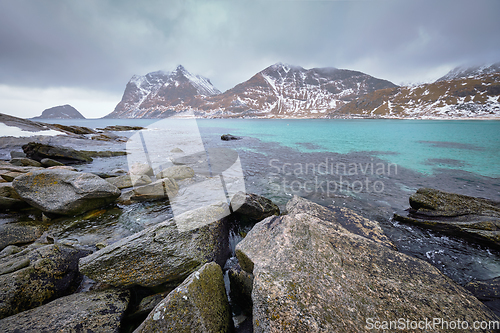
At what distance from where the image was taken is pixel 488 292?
4043 mm

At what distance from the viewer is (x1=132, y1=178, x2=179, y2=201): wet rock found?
30.5ft

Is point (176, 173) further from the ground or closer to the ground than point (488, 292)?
further from the ground

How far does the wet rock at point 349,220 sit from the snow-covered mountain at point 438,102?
17519 centimetres

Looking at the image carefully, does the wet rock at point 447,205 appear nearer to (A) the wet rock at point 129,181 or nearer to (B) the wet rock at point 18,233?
(A) the wet rock at point 129,181

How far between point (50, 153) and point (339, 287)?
2355cm

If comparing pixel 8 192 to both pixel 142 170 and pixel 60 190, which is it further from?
pixel 142 170

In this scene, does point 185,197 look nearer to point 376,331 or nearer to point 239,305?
point 239,305

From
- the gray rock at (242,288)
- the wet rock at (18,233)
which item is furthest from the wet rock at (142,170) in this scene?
the gray rock at (242,288)

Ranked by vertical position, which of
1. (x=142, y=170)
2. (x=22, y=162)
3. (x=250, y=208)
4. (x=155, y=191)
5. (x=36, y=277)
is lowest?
(x=250, y=208)

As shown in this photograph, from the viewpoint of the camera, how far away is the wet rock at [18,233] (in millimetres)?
5852

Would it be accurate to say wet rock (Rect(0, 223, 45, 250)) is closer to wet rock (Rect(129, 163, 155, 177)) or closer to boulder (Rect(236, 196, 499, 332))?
wet rock (Rect(129, 163, 155, 177))

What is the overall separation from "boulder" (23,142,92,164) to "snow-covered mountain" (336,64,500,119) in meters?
185

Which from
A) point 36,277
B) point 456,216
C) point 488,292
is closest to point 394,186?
point 456,216

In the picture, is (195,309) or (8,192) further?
(8,192)
